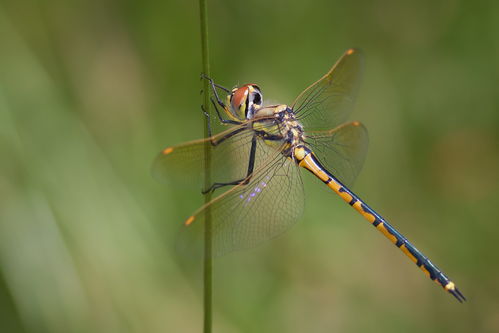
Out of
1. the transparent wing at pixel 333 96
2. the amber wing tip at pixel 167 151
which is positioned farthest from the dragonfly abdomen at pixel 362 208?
the amber wing tip at pixel 167 151

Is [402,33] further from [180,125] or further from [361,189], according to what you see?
[180,125]

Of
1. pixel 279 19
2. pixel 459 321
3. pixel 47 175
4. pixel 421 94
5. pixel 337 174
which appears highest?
pixel 279 19

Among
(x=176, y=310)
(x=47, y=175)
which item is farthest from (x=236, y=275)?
(x=47, y=175)

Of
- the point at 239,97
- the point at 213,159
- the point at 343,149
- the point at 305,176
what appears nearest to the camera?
the point at 213,159

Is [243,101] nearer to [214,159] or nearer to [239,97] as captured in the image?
[239,97]

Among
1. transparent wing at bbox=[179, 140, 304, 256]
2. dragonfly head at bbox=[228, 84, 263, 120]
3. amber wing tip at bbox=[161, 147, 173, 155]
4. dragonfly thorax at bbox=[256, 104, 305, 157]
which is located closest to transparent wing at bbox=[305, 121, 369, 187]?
dragonfly thorax at bbox=[256, 104, 305, 157]

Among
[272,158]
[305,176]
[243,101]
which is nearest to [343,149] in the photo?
[272,158]
